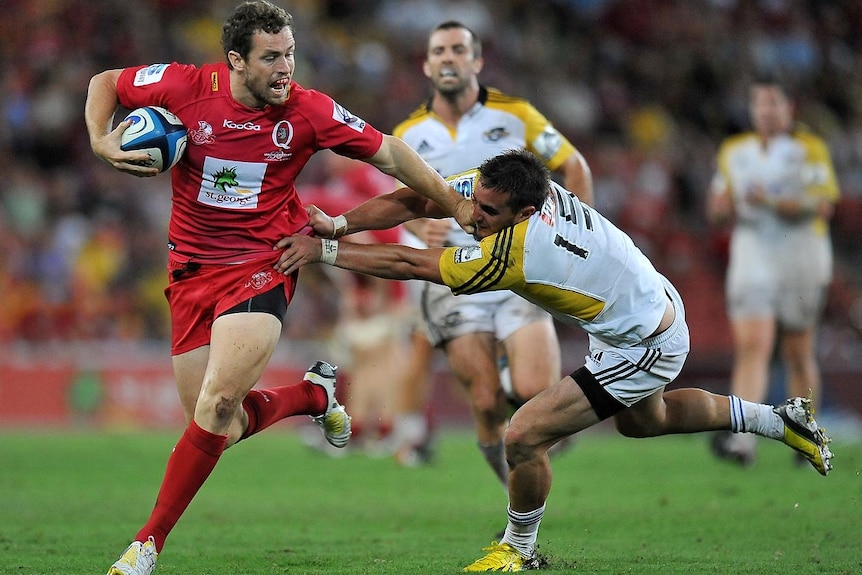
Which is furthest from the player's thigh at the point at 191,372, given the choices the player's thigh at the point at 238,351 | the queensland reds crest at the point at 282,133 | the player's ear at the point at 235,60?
the player's ear at the point at 235,60

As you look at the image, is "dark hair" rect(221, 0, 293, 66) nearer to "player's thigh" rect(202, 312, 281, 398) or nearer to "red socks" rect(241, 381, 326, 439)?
"player's thigh" rect(202, 312, 281, 398)

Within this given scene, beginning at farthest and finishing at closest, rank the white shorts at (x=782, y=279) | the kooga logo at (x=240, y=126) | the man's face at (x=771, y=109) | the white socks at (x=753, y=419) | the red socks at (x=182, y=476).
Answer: the white shorts at (x=782, y=279) < the man's face at (x=771, y=109) < the white socks at (x=753, y=419) < the kooga logo at (x=240, y=126) < the red socks at (x=182, y=476)

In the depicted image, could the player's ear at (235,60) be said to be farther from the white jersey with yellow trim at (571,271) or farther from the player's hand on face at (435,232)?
the player's hand on face at (435,232)

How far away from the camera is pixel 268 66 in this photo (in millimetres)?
5816

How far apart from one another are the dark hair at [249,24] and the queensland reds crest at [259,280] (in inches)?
41.1

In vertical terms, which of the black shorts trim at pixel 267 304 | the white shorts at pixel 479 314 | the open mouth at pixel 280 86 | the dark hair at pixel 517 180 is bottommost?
the white shorts at pixel 479 314

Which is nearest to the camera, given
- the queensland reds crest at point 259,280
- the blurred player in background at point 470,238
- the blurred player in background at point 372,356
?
the queensland reds crest at point 259,280

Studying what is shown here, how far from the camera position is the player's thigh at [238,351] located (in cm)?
572

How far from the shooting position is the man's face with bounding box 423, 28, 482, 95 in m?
7.86

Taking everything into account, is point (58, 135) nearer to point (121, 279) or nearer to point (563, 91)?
point (121, 279)

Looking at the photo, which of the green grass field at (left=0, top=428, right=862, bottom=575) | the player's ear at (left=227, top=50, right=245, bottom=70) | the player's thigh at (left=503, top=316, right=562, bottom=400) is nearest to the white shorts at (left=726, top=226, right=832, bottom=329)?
the green grass field at (left=0, top=428, right=862, bottom=575)

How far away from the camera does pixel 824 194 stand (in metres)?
10.8

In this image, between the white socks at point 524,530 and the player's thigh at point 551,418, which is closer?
the player's thigh at point 551,418

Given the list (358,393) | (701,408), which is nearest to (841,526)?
(701,408)
